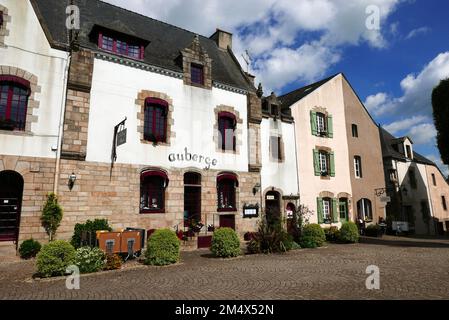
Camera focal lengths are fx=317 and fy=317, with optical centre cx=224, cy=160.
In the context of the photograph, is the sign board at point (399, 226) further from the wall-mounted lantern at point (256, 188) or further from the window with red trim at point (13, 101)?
the window with red trim at point (13, 101)

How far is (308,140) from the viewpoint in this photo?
20781 mm

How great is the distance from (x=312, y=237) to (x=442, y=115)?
1457cm

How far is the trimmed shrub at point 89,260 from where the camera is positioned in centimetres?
873

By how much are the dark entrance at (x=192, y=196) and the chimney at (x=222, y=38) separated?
33.2 ft

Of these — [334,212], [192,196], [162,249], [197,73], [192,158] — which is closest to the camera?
[162,249]

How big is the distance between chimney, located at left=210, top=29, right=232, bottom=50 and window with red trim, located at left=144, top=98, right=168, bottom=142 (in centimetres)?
827

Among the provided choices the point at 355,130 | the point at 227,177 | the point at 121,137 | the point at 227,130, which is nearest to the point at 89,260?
the point at 121,137

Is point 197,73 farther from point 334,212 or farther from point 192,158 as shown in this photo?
point 334,212

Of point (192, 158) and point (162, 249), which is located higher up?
point (192, 158)

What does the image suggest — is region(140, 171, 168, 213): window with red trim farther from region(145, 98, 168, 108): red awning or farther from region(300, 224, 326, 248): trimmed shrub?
region(300, 224, 326, 248): trimmed shrub

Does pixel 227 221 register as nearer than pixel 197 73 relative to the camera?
Yes

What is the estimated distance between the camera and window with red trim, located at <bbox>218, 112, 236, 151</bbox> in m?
16.9

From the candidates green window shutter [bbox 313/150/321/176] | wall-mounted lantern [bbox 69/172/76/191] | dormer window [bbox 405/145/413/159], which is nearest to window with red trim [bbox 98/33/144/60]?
wall-mounted lantern [bbox 69/172/76/191]

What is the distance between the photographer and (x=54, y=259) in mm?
8211
